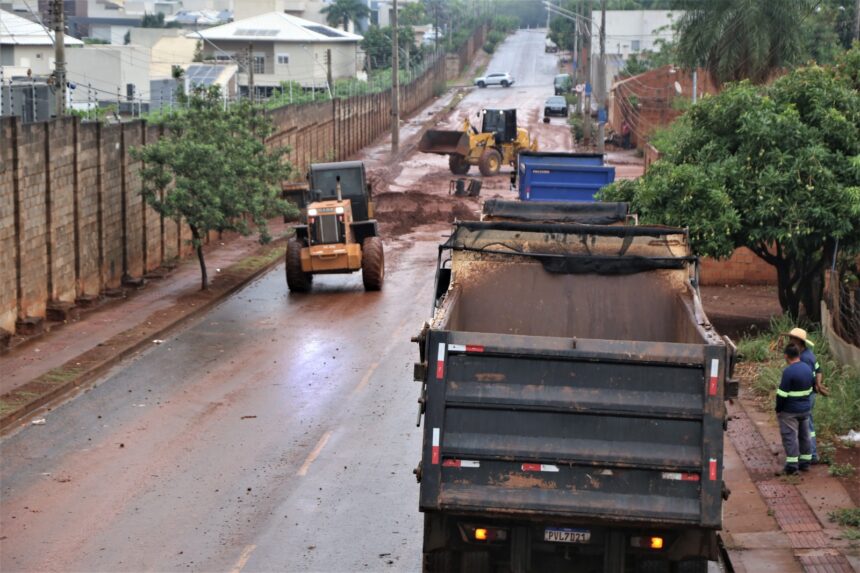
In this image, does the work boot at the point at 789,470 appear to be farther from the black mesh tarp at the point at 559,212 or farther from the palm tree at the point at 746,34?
the palm tree at the point at 746,34

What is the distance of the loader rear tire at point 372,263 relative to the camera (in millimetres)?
30109

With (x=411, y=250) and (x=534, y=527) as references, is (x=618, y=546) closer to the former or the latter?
(x=534, y=527)

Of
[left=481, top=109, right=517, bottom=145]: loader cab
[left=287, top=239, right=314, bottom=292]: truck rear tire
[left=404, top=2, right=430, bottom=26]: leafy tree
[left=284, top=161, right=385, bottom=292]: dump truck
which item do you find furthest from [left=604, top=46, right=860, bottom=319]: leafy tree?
[left=404, top=2, right=430, bottom=26]: leafy tree

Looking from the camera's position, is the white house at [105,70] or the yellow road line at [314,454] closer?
the yellow road line at [314,454]

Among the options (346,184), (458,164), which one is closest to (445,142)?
(458,164)

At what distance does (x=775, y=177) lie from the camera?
21.4 meters

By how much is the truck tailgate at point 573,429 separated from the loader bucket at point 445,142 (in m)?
47.9

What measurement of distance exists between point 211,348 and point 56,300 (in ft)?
14.4

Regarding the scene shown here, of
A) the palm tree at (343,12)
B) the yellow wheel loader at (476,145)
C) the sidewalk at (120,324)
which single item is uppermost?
the palm tree at (343,12)

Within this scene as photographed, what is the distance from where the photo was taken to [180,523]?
14.1 meters

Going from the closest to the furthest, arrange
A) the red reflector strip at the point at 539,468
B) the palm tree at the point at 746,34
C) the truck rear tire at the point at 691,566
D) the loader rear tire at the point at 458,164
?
the red reflector strip at the point at 539,468 → the truck rear tire at the point at 691,566 → the palm tree at the point at 746,34 → the loader rear tire at the point at 458,164

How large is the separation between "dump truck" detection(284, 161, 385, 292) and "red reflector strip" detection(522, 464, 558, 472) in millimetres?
20411

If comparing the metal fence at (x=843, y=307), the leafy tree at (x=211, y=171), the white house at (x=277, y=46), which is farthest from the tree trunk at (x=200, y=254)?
the white house at (x=277, y=46)

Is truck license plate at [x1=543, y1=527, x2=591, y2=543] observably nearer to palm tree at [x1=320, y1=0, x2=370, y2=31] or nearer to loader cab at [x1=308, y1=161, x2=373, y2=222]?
loader cab at [x1=308, y1=161, x2=373, y2=222]
